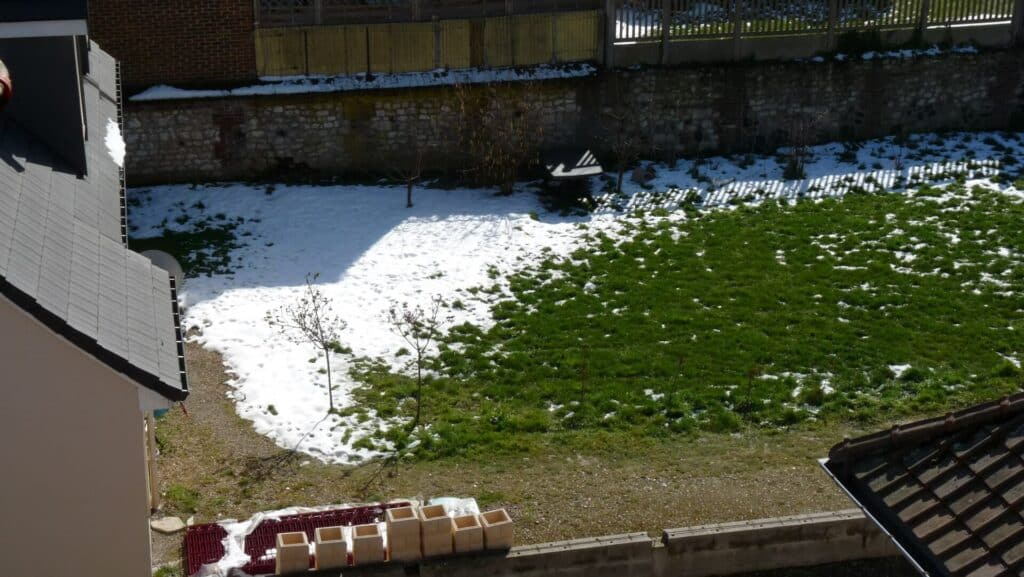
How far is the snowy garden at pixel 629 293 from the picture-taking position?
12.6 metres

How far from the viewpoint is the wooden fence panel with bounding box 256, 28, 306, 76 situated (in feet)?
59.3

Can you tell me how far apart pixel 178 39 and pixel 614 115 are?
636 centimetres

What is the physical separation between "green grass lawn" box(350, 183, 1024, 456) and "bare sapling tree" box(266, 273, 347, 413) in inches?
22.6

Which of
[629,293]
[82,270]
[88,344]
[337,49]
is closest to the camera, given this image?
[88,344]

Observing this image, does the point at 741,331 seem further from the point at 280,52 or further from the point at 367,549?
the point at 280,52

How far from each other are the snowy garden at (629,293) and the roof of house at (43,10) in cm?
447

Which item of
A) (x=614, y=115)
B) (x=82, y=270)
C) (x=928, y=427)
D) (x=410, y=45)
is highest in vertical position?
(x=410, y=45)

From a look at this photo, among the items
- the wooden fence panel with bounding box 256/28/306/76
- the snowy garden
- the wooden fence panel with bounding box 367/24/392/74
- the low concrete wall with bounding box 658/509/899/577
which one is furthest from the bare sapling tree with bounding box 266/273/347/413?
the wooden fence panel with bounding box 367/24/392/74

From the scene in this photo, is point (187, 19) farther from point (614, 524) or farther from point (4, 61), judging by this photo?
point (614, 524)

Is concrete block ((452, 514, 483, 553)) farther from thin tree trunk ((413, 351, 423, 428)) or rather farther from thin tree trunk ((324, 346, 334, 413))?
thin tree trunk ((324, 346, 334, 413))

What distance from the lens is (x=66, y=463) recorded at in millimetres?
7730

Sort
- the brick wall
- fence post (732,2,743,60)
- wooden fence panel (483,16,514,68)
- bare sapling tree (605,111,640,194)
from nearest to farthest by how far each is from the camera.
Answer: the brick wall
wooden fence panel (483,16,514,68)
bare sapling tree (605,111,640,194)
fence post (732,2,743,60)

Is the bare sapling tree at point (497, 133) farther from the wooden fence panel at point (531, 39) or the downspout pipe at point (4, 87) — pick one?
the downspout pipe at point (4, 87)

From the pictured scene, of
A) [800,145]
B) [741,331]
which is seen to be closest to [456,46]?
[800,145]
